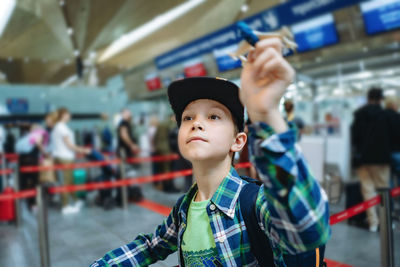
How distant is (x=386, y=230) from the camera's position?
7.04 feet

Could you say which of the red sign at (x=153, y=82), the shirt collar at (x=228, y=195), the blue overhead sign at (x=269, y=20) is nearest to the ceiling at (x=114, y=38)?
the blue overhead sign at (x=269, y=20)

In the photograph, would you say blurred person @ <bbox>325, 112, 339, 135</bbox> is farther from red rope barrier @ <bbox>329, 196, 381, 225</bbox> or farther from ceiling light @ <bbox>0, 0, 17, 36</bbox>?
ceiling light @ <bbox>0, 0, 17, 36</bbox>

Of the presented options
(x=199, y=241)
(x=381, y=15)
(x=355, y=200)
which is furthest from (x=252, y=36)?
(x=381, y=15)

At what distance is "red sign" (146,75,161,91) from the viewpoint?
41.3ft

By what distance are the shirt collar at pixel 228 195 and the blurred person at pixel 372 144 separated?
149 inches

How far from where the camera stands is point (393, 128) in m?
4.32

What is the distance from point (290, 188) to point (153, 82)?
41.0ft

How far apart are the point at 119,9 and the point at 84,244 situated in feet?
27.9

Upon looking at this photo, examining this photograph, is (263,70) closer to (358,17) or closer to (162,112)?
(358,17)

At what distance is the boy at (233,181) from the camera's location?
2.33 feet

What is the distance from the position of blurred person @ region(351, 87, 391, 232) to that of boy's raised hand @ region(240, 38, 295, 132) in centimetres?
409

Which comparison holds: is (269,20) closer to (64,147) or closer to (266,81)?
(64,147)

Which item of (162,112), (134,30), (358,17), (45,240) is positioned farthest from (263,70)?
(162,112)

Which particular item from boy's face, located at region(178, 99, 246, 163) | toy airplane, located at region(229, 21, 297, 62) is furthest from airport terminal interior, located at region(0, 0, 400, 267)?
boy's face, located at region(178, 99, 246, 163)
